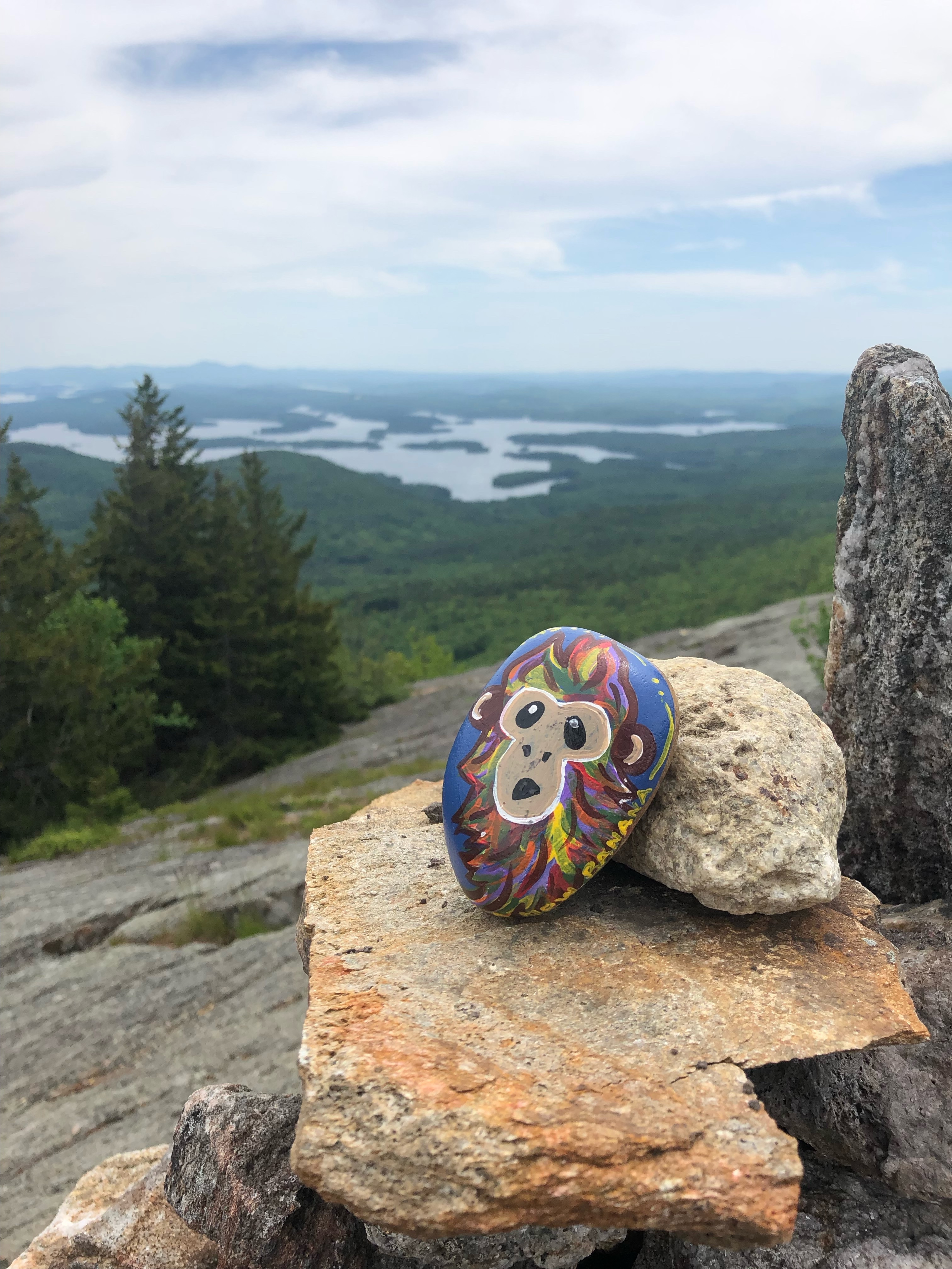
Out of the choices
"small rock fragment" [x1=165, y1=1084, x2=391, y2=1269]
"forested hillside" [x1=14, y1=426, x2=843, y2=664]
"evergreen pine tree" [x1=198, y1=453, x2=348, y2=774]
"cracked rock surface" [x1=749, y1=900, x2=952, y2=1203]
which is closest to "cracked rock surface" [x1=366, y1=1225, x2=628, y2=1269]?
"small rock fragment" [x1=165, y1=1084, x2=391, y2=1269]

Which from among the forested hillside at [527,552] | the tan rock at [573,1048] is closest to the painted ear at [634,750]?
the tan rock at [573,1048]

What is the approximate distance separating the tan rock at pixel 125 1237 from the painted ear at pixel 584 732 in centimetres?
460

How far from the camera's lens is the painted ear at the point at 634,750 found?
5609 millimetres

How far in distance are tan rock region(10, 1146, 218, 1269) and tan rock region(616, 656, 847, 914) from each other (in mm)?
4401

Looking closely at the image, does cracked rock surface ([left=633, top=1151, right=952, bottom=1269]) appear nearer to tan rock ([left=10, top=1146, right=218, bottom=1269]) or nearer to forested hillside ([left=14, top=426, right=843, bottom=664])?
tan rock ([left=10, top=1146, right=218, bottom=1269])

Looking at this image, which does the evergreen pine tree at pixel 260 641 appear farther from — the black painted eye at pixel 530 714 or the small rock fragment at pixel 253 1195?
the black painted eye at pixel 530 714

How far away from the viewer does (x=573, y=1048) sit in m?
4.70

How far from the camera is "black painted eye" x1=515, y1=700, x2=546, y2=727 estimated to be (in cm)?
596

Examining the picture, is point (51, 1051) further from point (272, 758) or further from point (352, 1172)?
point (272, 758)

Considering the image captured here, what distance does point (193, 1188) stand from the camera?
5.98 metres

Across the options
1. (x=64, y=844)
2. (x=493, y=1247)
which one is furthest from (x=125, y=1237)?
(x=64, y=844)

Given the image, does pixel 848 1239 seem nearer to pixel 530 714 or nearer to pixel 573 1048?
pixel 573 1048

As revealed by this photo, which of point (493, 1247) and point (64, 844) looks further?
point (64, 844)

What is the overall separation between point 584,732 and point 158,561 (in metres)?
30.7
